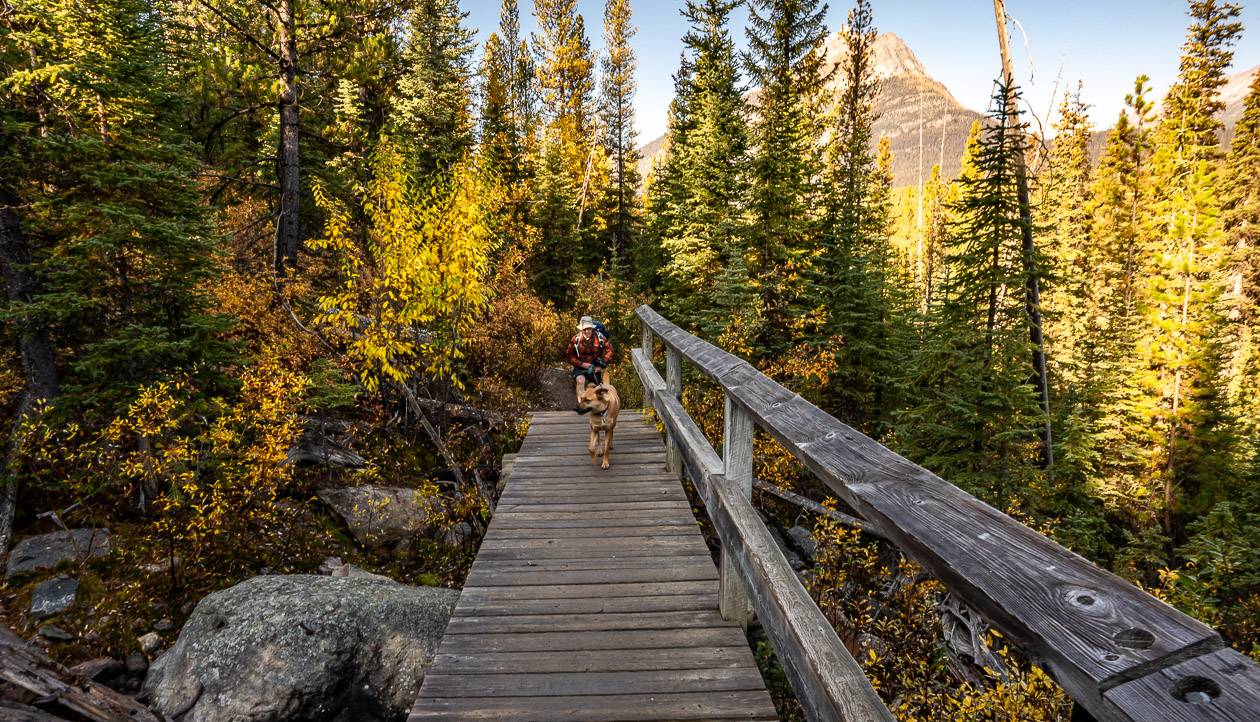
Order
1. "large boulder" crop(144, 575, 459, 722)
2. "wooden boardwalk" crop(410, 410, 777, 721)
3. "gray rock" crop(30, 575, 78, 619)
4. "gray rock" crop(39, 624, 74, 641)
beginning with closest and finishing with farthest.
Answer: "wooden boardwalk" crop(410, 410, 777, 721) < "large boulder" crop(144, 575, 459, 722) < "gray rock" crop(39, 624, 74, 641) < "gray rock" crop(30, 575, 78, 619)

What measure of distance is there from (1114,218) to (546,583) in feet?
148

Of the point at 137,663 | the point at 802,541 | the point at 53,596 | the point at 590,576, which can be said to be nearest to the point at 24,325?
the point at 53,596

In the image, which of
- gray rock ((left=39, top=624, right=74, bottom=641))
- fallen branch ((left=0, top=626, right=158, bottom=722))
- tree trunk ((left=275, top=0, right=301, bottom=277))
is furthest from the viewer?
tree trunk ((left=275, top=0, right=301, bottom=277))

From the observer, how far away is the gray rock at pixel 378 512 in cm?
772

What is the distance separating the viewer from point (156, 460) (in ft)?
22.1

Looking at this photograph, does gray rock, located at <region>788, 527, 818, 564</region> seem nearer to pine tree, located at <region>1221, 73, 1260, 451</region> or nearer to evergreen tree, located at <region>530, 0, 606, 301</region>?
evergreen tree, located at <region>530, 0, 606, 301</region>

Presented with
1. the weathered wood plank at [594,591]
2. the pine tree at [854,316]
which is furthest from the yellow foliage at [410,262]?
the pine tree at [854,316]

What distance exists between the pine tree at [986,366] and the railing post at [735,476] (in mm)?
12003

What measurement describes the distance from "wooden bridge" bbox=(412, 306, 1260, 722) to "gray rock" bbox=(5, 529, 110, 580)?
4.97 meters

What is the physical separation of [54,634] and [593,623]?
5.76 m

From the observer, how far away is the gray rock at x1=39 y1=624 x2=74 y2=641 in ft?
17.8

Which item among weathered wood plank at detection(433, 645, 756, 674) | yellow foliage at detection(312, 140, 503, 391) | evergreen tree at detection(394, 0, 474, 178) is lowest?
weathered wood plank at detection(433, 645, 756, 674)

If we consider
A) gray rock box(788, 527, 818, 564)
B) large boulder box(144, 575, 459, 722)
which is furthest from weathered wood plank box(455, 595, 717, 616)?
gray rock box(788, 527, 818, 564)

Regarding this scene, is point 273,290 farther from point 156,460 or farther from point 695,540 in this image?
point 695,540
